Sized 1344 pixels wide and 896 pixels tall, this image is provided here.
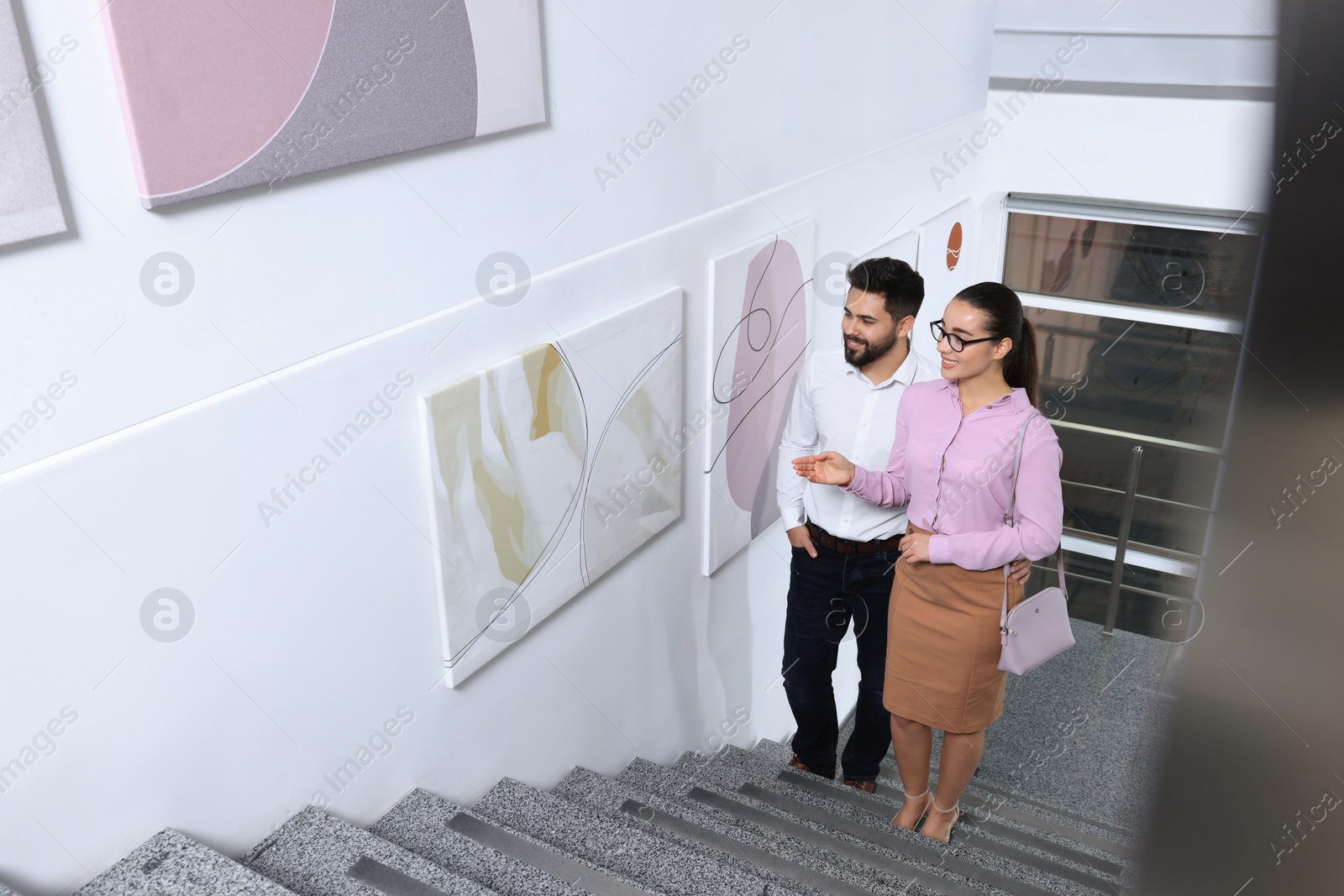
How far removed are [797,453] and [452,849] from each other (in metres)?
1.70

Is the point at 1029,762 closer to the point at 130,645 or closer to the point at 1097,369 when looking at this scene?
the point at 130,645

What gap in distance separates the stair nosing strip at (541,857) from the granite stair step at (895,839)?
1.01 metres

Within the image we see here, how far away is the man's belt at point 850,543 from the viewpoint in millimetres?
3348

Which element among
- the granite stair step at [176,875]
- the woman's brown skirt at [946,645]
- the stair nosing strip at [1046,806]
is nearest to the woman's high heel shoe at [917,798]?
the woman's brown skirt at [946,645]

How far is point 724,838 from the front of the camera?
8.81ft

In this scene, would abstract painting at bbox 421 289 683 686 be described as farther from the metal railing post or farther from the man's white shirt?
the metal railing post

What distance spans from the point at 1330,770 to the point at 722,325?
10.1 ft

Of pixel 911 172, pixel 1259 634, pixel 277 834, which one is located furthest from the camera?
pixel 911 172

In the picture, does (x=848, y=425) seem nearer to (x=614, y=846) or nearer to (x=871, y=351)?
(x=871, y=351)

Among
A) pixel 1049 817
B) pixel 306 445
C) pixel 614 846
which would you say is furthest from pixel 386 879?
pixel 1049 817

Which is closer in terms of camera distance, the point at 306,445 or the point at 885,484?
the point at 306,445

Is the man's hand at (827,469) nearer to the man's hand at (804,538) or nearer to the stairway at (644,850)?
the man's hand at (804,538)

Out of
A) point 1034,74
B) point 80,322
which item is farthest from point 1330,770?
point 1034,74

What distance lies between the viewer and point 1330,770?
19.2 inches
